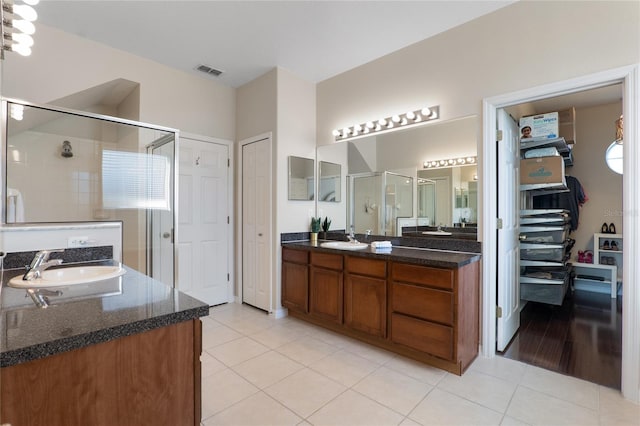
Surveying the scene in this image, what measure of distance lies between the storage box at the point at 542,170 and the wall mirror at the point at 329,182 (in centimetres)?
193

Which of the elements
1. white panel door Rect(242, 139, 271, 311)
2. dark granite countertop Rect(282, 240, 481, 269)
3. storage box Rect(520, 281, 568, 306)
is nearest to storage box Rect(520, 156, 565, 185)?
storage box Rect(520, 281, 568, 306)

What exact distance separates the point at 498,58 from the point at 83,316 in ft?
9.76

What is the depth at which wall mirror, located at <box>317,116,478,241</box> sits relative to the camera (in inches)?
102

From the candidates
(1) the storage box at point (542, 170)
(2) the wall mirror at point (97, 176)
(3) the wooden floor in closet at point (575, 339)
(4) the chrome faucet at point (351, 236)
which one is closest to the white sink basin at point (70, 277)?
(2) the wall mirror at point (97, 176)

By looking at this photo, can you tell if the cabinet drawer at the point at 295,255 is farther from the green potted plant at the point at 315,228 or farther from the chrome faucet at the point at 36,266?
the chrome faucet at the point at 36,266

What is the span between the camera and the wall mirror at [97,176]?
217cm

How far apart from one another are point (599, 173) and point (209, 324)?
548cm

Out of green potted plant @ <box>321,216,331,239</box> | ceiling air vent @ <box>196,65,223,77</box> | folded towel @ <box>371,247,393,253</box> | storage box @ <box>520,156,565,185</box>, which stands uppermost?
ceiling air vent @ <box>196,65,223,77</box>

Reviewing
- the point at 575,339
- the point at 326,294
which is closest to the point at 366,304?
the point at 326,294

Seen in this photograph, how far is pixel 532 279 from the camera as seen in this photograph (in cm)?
337

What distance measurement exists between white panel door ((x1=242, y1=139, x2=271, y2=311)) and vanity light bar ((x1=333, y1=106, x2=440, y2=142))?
2.84 feet

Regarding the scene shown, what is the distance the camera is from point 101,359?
89 cm

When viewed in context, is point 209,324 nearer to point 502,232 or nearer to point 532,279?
point 502,232

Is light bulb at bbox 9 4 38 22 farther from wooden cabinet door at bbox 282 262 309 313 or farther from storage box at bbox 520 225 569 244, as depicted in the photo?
storage box at bbox 520 225 569 244
